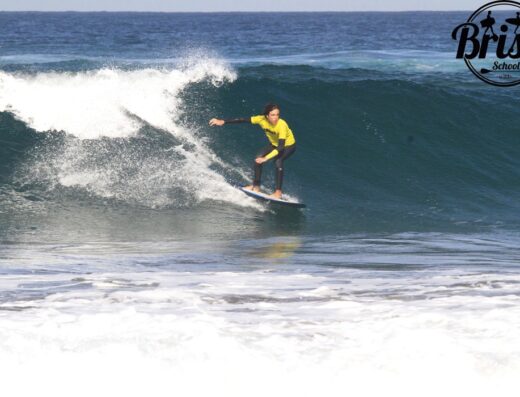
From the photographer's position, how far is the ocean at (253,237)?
5.56 m

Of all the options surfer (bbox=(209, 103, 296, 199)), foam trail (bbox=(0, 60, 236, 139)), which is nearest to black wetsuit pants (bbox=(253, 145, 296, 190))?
surfer (bbox=(209, 103, 296, 199))

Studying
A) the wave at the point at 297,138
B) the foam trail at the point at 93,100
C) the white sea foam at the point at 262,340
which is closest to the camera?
the white sea foam at the point at 262,340

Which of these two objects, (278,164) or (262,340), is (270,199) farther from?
(262,340)

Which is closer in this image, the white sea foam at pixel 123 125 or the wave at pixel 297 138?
the white sea foam at pixel 123 125

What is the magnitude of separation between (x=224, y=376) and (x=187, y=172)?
8.31 meters

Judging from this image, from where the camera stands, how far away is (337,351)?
575cm

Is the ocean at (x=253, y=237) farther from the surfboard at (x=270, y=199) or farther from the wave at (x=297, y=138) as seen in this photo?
the surfboard at (x=270, y=199)

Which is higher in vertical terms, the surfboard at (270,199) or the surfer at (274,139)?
the surfer at (274,139)

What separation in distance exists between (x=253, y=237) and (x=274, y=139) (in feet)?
5.43

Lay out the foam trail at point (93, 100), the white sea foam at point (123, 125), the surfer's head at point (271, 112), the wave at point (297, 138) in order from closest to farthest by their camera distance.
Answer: the surfer's head at point (271, 112) → the white sea foam at point (123, 125) → the wave at point (297, 138) → the foam trail at point (93, 100)

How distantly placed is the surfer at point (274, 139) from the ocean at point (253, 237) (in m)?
0.56

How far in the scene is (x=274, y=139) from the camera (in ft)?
39.6

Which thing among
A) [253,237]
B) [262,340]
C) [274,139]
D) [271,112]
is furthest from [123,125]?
[262,340]

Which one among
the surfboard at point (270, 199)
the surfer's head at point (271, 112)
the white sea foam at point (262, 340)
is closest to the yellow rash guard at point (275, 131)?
the surfer's head at point (271, 112)
